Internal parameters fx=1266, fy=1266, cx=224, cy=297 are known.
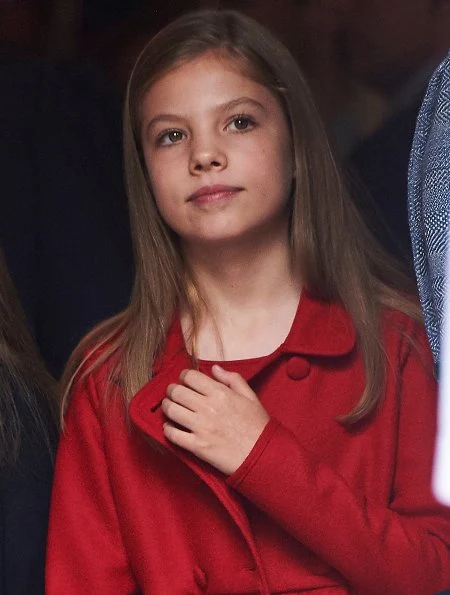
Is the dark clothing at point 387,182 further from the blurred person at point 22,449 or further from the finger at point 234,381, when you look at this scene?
the blurred person at point 22,449

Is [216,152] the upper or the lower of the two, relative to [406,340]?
upper

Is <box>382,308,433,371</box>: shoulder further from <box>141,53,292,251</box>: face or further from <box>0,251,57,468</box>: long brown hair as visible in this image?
<box>0,251,57,468</box>: long brown hair

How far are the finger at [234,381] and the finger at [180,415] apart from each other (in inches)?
1.5

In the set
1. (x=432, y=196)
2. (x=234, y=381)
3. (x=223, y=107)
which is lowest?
(x=234, y=381)

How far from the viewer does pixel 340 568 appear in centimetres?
93

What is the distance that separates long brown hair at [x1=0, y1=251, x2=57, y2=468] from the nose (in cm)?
23

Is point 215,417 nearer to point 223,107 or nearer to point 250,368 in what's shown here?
point 250,368

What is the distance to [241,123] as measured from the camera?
0.98 metres

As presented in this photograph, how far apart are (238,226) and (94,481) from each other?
24 centimetres

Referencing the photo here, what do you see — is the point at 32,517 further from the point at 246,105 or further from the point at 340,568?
the point at 246,105

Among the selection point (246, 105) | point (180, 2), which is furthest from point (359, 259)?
point (180, 2)

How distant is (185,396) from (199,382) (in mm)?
16

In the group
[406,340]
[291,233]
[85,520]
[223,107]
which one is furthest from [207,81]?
[85,520]

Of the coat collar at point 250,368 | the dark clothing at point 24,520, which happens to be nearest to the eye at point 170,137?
the coat collar at point 250,368
